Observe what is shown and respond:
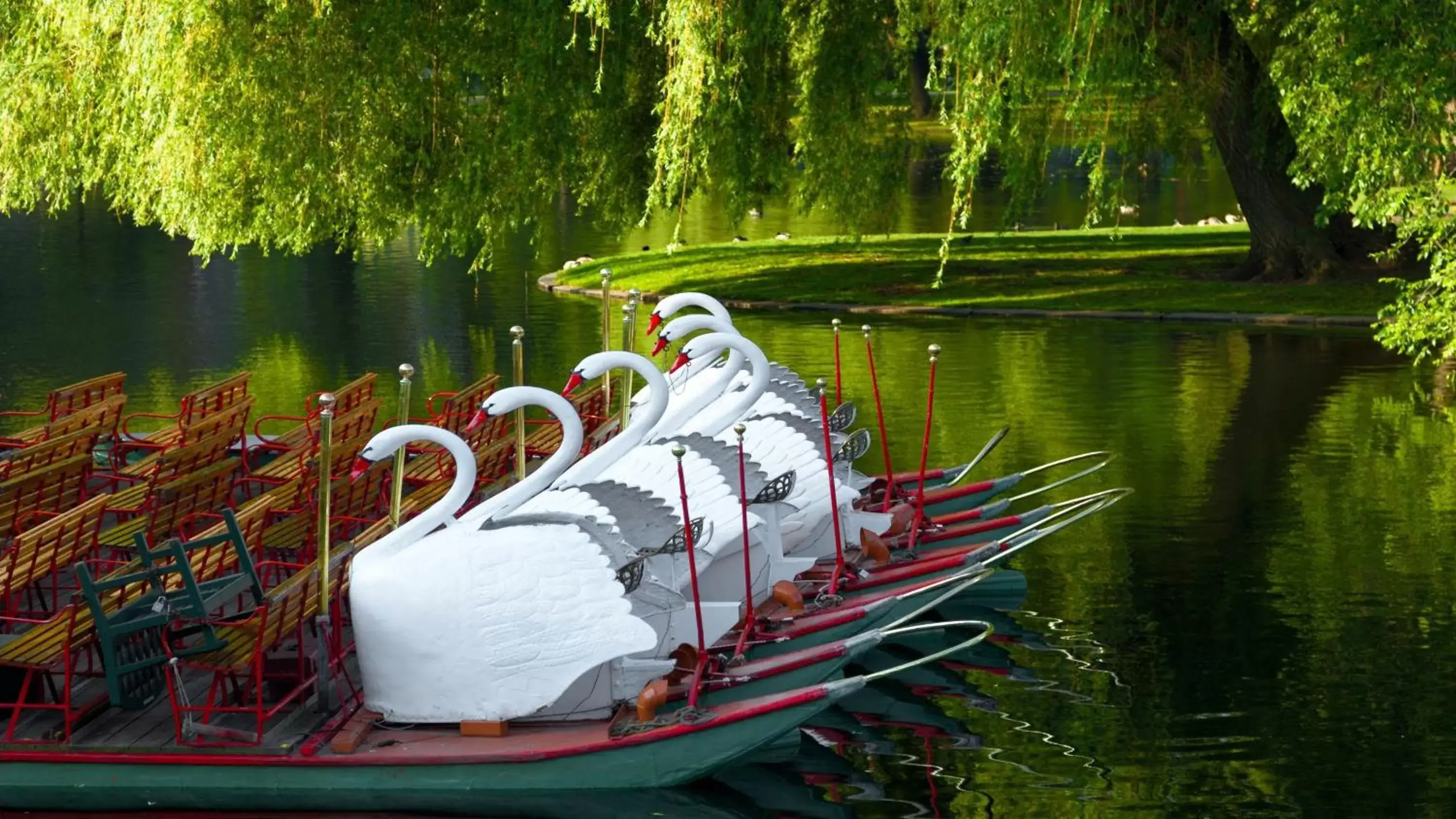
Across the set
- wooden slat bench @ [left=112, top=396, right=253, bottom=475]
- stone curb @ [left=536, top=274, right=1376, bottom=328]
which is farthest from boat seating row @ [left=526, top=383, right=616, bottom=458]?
stone curb @ [left=536, top=274, right=1376, bottom=328]

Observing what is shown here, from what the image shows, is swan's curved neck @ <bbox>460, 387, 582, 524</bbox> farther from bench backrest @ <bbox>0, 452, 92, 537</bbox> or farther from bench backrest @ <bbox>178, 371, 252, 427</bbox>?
bench backrest @ <bbox>178, 371, 252, 427</bbox>

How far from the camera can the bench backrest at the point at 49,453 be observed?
13.3m

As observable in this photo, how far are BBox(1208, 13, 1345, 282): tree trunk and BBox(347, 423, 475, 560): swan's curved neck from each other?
60.4ft

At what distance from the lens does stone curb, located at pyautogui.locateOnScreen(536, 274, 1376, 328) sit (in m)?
31.1

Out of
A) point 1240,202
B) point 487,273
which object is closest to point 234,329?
point 487,273

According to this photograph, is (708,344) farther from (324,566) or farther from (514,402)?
(324,566)

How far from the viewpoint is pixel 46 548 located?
38.0 feet

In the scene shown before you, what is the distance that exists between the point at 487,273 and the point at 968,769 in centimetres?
3078

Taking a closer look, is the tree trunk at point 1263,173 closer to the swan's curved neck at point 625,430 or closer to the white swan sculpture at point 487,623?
the swan's curved neck at point 625,430

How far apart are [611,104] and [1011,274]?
54.0ft

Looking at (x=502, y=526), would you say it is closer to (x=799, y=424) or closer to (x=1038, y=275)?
(x=799, y=424)

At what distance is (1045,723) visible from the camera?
12.3 m

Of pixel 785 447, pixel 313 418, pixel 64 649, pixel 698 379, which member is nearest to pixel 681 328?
pixel 785 447

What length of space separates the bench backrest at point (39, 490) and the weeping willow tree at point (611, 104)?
6028 mm
